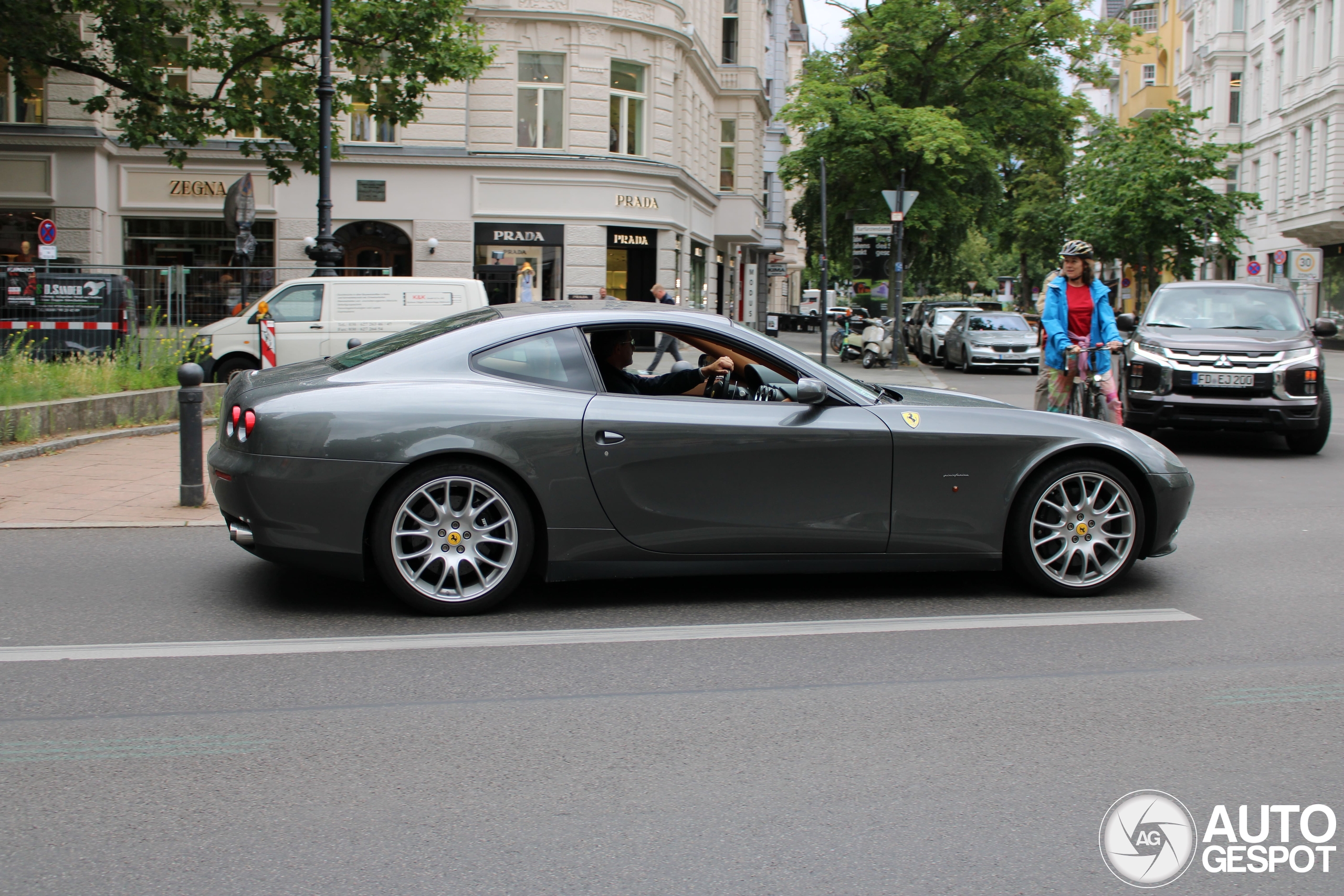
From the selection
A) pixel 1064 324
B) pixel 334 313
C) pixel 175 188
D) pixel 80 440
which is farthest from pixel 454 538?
pixel 175 188

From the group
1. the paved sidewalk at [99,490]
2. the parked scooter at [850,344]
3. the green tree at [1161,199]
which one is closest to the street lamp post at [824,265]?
the parked scooter at [850,344]

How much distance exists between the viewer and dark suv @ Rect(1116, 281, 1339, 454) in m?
11.9

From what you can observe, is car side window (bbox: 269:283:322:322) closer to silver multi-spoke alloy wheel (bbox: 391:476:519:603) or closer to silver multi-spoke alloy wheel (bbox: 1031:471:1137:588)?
silver multi-spoke alloy wheel (bbox: 391:476:519:603)

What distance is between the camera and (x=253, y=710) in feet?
14.0

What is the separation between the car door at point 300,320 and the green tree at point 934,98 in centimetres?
1533

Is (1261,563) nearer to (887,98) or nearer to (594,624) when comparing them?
(594,624)

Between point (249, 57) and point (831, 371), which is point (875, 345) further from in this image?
point (831, 371)

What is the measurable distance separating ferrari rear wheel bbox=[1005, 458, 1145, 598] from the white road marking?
257mm

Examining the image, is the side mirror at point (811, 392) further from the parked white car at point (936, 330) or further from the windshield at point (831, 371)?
the parked white car at point (936, 330)

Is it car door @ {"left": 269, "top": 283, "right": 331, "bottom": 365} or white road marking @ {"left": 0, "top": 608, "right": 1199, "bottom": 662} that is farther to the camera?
car door @ {"left": 269, "top": 283, "right": 331, "bottom": 365}

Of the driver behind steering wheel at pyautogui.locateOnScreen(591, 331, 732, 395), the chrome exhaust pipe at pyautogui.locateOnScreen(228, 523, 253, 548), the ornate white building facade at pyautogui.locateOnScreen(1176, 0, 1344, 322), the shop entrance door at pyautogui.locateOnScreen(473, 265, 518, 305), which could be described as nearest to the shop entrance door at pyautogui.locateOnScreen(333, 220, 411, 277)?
the shop entrance door at pyautogui.locateOnScreen(473, 265, 518, 305)

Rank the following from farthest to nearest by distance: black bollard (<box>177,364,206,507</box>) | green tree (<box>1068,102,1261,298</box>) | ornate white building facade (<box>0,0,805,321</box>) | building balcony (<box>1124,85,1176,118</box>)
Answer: building balcony (<box>1124,85,1176,118</box>) < green tree (<box>1068,102,1261,298</box>) < ornate white building facade (<box>0,0,805,321</box>) < black bollard (<box>177,364,206,507</box>)

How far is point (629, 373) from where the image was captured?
20.5ft

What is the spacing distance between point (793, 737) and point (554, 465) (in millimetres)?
1868
